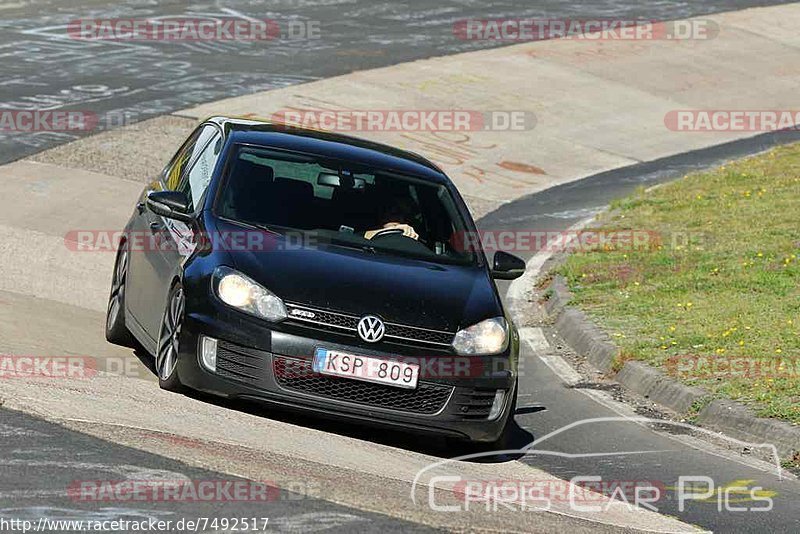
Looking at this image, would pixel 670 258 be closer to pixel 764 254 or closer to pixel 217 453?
pixel 764 254

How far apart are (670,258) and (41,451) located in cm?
882

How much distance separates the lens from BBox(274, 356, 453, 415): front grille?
25.4 feet

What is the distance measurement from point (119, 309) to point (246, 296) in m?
2.13

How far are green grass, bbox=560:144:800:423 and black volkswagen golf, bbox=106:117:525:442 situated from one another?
2031 mm

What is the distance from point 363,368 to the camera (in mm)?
7770

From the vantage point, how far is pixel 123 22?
28031 millimetres

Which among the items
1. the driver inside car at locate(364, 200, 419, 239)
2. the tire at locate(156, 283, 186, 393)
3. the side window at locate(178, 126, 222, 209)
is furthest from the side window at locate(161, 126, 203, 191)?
the tire at locate(156, 283, 186, 393)

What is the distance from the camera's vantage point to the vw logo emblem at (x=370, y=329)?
7797mm

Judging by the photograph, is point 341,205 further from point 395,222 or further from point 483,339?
point 483,339

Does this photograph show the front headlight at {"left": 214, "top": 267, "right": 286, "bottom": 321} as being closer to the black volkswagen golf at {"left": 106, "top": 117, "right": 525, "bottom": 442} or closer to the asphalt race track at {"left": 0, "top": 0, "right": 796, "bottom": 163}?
the black volkswagen golf at {"left": 106, "top": 117, "right": 525, "bottom": 442}

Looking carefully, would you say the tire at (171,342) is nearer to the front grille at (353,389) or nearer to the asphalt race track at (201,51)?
the front grille at (353,389)

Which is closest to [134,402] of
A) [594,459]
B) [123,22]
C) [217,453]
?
[217,453]

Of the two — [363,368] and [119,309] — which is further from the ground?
[363,368]

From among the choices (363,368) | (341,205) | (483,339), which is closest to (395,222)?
(341,205)
